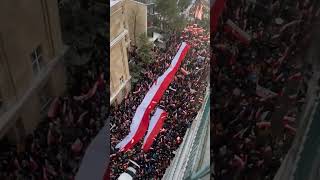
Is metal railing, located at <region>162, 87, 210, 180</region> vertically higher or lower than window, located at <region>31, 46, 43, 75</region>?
lower

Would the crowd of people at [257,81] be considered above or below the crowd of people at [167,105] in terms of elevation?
above

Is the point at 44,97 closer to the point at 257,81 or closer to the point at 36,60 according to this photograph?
the point at 36,60

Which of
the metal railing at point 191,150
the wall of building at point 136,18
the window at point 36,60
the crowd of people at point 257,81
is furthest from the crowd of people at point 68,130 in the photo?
the metal railing at point 191,150

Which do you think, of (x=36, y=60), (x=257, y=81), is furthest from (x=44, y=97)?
(x=257, y=81)

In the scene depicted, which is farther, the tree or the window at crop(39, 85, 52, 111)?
the tree

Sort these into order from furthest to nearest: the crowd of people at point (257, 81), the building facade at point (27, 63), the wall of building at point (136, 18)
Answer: the wall of building at point (136, 18)
the crowd of people at point (257, 81)
the building facade at point (27, 63)

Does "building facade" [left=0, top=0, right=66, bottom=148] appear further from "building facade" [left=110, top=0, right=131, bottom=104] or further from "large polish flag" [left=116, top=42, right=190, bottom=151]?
"large polish flag" [left=116, top=42, right=190, bottom=151]

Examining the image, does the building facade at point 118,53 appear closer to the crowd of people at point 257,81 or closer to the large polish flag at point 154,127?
the large polish flag at point 154,127

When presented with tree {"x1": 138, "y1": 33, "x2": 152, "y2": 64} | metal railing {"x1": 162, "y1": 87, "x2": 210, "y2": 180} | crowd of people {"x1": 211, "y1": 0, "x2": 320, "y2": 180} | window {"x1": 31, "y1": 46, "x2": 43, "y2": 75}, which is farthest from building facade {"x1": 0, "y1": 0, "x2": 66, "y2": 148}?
metal railing {"x1": 162, "y1": 87, "x2": 210, "y2": 180}
